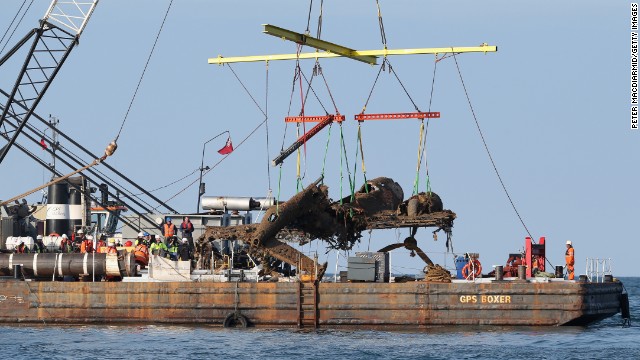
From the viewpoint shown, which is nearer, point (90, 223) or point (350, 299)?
point (350, 299)

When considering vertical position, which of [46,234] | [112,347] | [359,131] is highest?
[359,131]

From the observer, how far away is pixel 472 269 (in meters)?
63.7

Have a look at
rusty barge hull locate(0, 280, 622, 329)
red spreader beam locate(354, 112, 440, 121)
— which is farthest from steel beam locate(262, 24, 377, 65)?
rusty barge hull locate(0, 280, 622, 329)

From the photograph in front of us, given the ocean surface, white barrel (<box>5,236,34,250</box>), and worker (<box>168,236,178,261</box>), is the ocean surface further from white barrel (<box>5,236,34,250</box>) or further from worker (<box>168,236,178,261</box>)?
white barrel (<box>5,236,34,250</box>)

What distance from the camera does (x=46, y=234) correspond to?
2997 inches

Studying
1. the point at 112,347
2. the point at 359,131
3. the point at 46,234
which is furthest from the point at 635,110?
the point at 46,234

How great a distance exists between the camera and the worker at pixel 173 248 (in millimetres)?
67062

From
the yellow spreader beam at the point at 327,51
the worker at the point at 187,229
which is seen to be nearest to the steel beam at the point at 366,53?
the yellow spreader beam at the point at 327,51

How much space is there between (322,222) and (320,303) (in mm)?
4273

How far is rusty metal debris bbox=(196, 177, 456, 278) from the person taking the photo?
65.0 meters

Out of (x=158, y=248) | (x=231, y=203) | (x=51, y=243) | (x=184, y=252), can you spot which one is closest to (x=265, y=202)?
(x=231, y=203)

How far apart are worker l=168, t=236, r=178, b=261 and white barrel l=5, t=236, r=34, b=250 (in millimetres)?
8005

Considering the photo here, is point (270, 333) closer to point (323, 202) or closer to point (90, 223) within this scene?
point (323, 202)

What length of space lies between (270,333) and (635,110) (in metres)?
19.9
